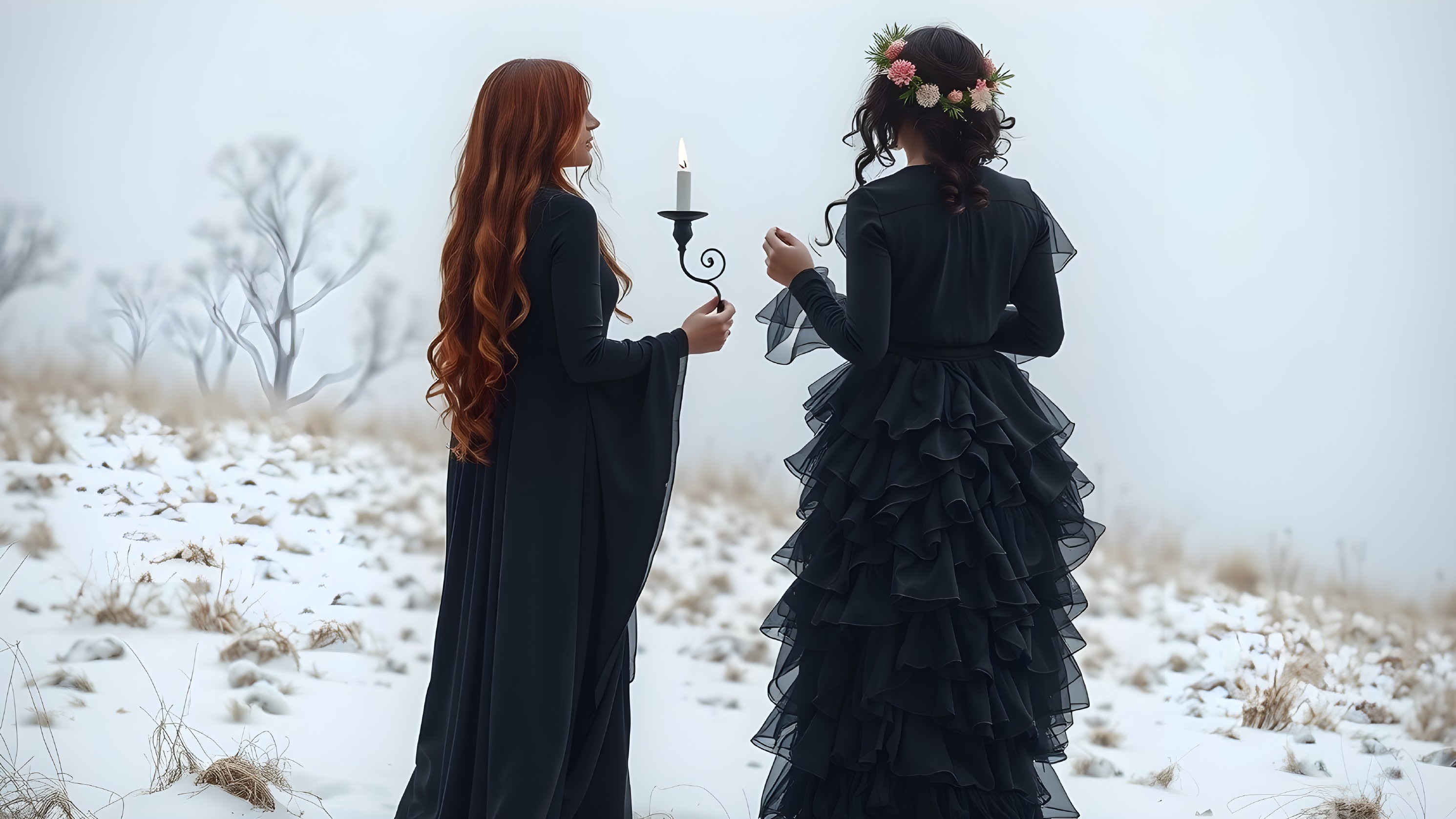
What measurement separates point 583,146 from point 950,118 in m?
0.62

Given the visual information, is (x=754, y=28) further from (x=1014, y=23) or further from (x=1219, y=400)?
(x=1219, y=400)

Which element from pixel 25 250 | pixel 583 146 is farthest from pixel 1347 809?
pixel 25 250

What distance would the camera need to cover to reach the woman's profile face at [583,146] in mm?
1842

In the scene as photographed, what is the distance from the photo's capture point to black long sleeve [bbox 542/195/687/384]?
69.5 inches

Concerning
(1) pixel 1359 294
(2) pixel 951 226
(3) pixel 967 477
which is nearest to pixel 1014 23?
(1) pixel 1359 294

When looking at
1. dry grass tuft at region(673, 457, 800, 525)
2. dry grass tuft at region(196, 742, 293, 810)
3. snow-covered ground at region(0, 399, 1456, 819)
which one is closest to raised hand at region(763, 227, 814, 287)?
snow-covered ground at region(0, 399, 1456, 819)

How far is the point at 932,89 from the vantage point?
1.71 m

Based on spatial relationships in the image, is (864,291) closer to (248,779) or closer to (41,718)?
(248,779)

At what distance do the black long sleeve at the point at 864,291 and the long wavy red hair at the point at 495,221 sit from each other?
488mm

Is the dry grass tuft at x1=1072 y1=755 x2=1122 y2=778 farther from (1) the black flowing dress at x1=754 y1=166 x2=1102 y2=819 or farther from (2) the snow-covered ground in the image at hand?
(1) the black flowing dress at x1=754 y1=166 x2=1102 y2=819

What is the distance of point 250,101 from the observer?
3412mm

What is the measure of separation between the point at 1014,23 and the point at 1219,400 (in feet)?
4.28

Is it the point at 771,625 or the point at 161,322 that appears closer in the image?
the point at 771,625

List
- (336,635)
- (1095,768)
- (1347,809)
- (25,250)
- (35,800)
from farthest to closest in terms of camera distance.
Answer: (25,250)
(336,635)
(1095,768)
(1347,809)
(35,800)
